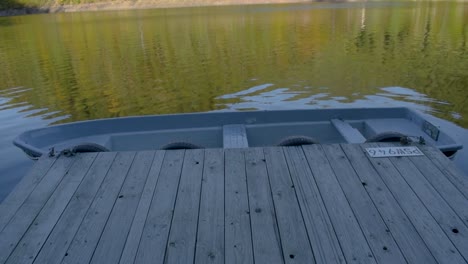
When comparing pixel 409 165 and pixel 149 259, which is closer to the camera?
pixel 149 259

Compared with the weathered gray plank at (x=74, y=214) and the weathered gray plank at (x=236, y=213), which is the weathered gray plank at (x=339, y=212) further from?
the weathered gray plank at (x=74, y=214)

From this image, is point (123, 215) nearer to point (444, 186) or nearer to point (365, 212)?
point (365, 212)

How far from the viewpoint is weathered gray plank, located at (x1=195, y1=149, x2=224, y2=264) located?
281 cm

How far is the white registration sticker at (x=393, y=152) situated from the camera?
165 inches

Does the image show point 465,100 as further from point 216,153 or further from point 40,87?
point 40,87

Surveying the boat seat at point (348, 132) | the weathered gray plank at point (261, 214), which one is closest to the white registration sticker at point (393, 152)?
the weathered gray plank at point (261, 214)

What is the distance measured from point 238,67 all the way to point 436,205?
1546 cm

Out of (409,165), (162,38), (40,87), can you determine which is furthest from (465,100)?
(162,38)

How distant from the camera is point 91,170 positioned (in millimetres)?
4160

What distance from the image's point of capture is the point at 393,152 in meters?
4.23

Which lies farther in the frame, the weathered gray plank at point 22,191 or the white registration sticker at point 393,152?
the white registration sticker at point 393,152

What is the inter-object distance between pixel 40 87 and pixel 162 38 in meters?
13.4

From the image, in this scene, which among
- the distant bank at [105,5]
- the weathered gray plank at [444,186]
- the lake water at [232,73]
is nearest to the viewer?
the weathered gray plank at [444,186]

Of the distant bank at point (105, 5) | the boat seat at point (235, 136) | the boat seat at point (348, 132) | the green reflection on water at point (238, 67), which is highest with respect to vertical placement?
the distant bank at point (105, 5)
